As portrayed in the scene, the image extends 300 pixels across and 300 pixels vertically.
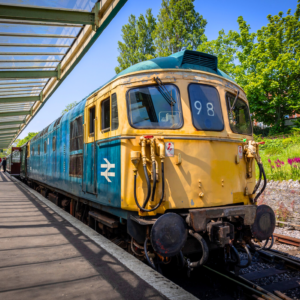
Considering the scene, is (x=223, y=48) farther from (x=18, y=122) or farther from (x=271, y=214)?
(x=271, y=214)

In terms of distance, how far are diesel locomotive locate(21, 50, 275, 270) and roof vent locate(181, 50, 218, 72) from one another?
2 centimetres

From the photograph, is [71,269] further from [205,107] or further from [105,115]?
[205,107]

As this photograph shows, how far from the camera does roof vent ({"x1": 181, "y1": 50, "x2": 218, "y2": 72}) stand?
470 centimetres

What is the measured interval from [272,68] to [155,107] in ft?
70.7

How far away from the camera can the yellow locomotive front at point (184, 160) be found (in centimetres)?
400

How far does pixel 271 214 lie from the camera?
4.70 metres

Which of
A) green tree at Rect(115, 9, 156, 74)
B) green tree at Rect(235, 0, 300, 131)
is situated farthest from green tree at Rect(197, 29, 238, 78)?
green tree at Rect(115, 9, 156, 74)

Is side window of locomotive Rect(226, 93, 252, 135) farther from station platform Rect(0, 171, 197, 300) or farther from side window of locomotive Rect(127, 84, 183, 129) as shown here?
station platform Rect(0, 171, 197, 300)

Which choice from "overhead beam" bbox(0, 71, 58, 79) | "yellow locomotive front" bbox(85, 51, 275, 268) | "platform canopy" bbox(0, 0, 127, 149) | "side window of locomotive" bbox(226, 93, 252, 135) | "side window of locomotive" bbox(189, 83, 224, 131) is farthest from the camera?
"overhead beam" bbox(0, 71, 58, 79)

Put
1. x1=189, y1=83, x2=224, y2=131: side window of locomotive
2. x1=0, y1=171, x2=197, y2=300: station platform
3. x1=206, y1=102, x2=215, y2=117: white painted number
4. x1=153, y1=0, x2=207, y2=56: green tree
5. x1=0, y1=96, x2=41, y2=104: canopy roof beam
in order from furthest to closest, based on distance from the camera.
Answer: x1=153, y1=0, x2=207, y2=56: green tree, x1=0, y1=96, x2=41, y2=104: canopy roof beam, x1=206, y1=102, x2=215, y2=117: white painted number, x1=189, y1=83, x2=224, y2=131: side window of locomotive, x1=0, y1=171, x2=197, y2=300: station platform

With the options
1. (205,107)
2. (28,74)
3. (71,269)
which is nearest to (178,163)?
(205,107)

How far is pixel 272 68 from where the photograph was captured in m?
22.7

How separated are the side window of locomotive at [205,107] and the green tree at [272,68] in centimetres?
1972

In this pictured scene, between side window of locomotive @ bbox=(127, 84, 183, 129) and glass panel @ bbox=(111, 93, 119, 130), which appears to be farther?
glass panel @ bbox=(111, 93, 119, 130)
